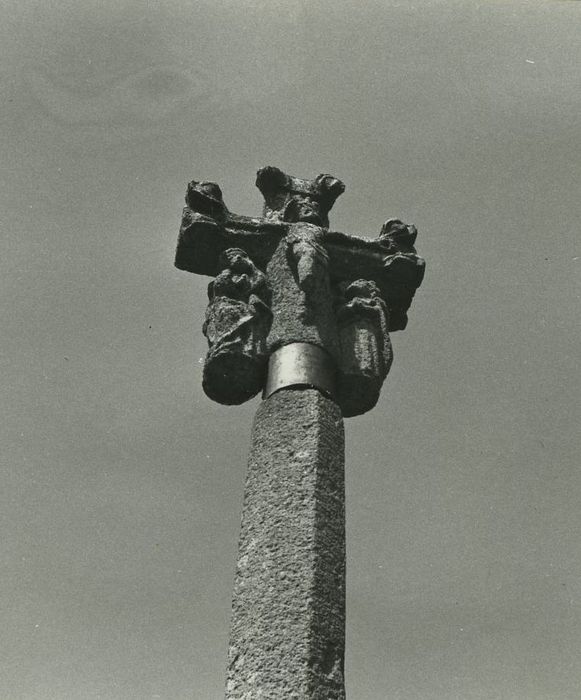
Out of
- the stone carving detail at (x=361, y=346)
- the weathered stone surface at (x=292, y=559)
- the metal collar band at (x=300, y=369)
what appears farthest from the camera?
the stone carving detail at (x=361, y=346)

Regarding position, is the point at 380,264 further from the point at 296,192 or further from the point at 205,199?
the point at 205,199

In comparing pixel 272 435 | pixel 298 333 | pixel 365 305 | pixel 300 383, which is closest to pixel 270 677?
pixel 272 435

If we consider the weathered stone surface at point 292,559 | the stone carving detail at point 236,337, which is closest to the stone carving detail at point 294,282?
the stone carving detail at point 236,337

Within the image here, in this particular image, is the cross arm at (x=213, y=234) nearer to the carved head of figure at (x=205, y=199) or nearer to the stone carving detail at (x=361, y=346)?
the carved head of figure at (x=205, y=199)

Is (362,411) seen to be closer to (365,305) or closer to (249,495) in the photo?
(365,305)

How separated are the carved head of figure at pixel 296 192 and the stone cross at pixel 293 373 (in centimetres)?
1

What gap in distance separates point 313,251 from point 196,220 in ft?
2.82

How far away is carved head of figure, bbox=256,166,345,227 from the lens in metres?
6.24

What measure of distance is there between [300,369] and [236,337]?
45 cm

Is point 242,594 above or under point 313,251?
under

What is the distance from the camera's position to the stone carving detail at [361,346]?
16.7 ft

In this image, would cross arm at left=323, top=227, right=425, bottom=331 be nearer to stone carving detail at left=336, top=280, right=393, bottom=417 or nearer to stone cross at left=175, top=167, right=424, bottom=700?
stone cross at left=175, top=167, right=424, bottom=700

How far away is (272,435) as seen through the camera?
180 inches

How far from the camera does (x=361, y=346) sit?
523cm
